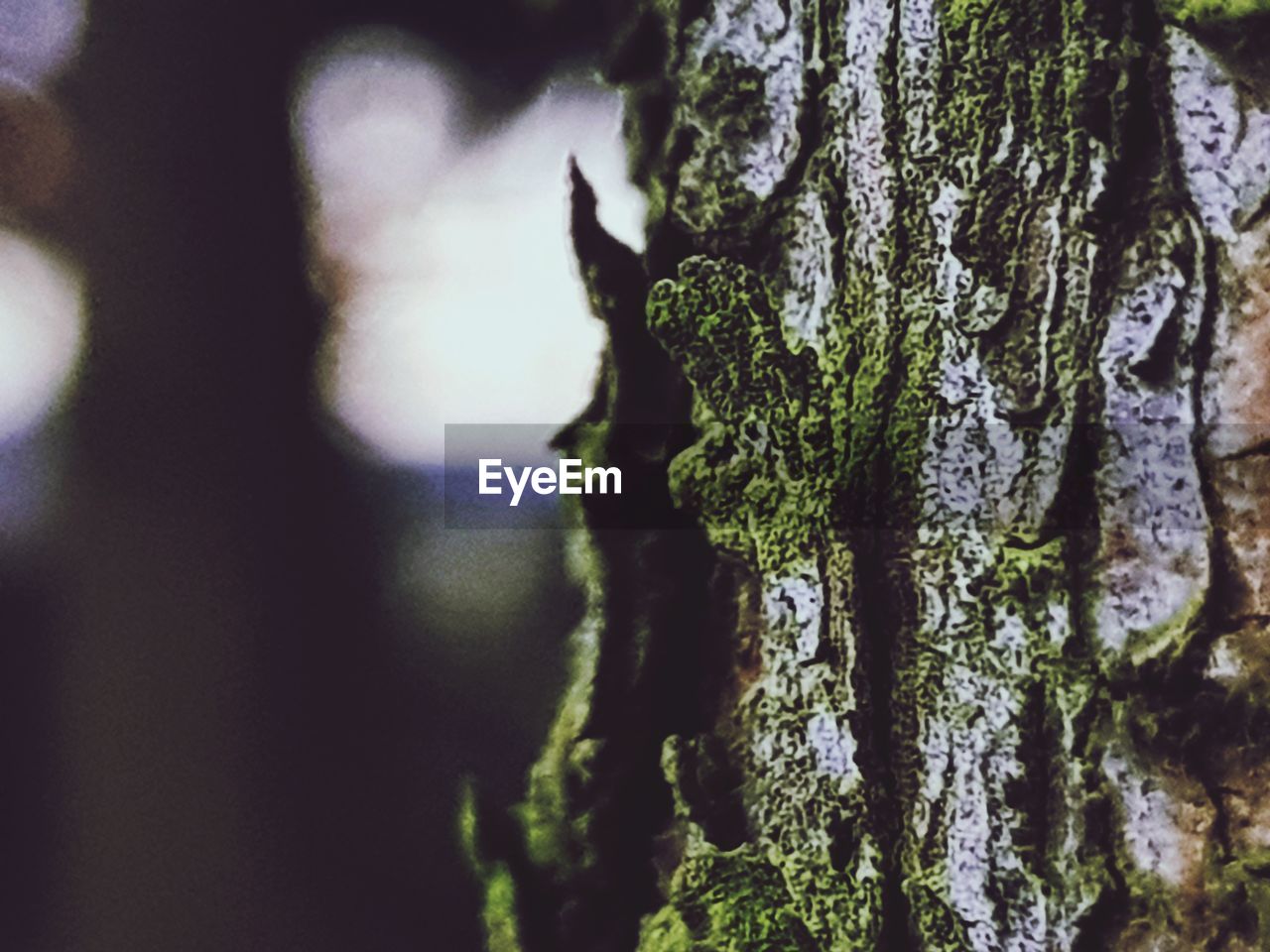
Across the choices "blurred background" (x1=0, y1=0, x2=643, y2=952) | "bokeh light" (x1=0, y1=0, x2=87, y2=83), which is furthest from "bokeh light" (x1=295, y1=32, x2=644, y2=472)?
"bokeh light" (x1=0, y1=0, x2=87, y2=83)

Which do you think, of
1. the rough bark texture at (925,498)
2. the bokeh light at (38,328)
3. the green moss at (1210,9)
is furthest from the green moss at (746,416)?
the bokeh light at (38,328)

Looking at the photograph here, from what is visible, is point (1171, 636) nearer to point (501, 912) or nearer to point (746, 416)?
point (746, 416)

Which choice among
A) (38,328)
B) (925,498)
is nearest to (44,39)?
(38,328)

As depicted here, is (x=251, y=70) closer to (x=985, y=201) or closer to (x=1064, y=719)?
(x=985, y=201)

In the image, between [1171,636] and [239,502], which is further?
[239,502]

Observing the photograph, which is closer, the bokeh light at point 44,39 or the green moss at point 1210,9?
the green moss at point 1210,9

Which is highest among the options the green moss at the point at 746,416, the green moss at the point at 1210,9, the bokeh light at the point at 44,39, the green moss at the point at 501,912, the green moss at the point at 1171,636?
the bokeh light at the point at 44,39

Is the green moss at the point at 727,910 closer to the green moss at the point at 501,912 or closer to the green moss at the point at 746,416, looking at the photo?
the green moss at the point at 501,912
